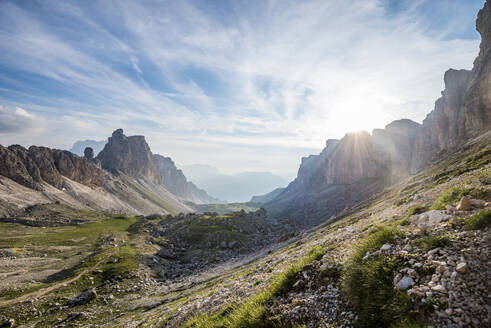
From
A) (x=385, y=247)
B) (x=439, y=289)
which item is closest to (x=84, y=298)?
(x=385, y=247)

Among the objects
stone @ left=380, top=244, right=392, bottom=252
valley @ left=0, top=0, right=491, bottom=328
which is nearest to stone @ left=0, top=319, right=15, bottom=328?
valley @ left=0, top=0, right=491, bottom=328

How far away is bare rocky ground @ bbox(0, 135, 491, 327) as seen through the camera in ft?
19.1

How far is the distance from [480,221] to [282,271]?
31.9 feet

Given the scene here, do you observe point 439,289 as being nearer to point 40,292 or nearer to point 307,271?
point 307,271

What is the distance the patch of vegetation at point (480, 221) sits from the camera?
703 cm

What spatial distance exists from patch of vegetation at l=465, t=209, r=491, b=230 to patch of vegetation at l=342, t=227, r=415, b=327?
82.9 inches

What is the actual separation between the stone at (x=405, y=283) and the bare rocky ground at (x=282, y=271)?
0.03 metres

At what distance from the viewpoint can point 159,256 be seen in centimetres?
7112

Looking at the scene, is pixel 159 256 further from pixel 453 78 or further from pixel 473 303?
pixel 453 78

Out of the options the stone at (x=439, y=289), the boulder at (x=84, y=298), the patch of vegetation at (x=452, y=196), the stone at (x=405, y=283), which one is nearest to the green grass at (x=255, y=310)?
the stone at (x=405, y=283)

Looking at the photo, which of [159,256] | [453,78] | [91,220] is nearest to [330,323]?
[159,256]

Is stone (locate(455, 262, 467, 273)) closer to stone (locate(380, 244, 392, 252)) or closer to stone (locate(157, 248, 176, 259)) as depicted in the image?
stone (locate(380, 244, 392, 252))

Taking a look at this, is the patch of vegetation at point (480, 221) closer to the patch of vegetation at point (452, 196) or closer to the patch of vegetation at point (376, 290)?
the patch of vegetation at point (376, 290)

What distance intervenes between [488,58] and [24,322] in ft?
600
